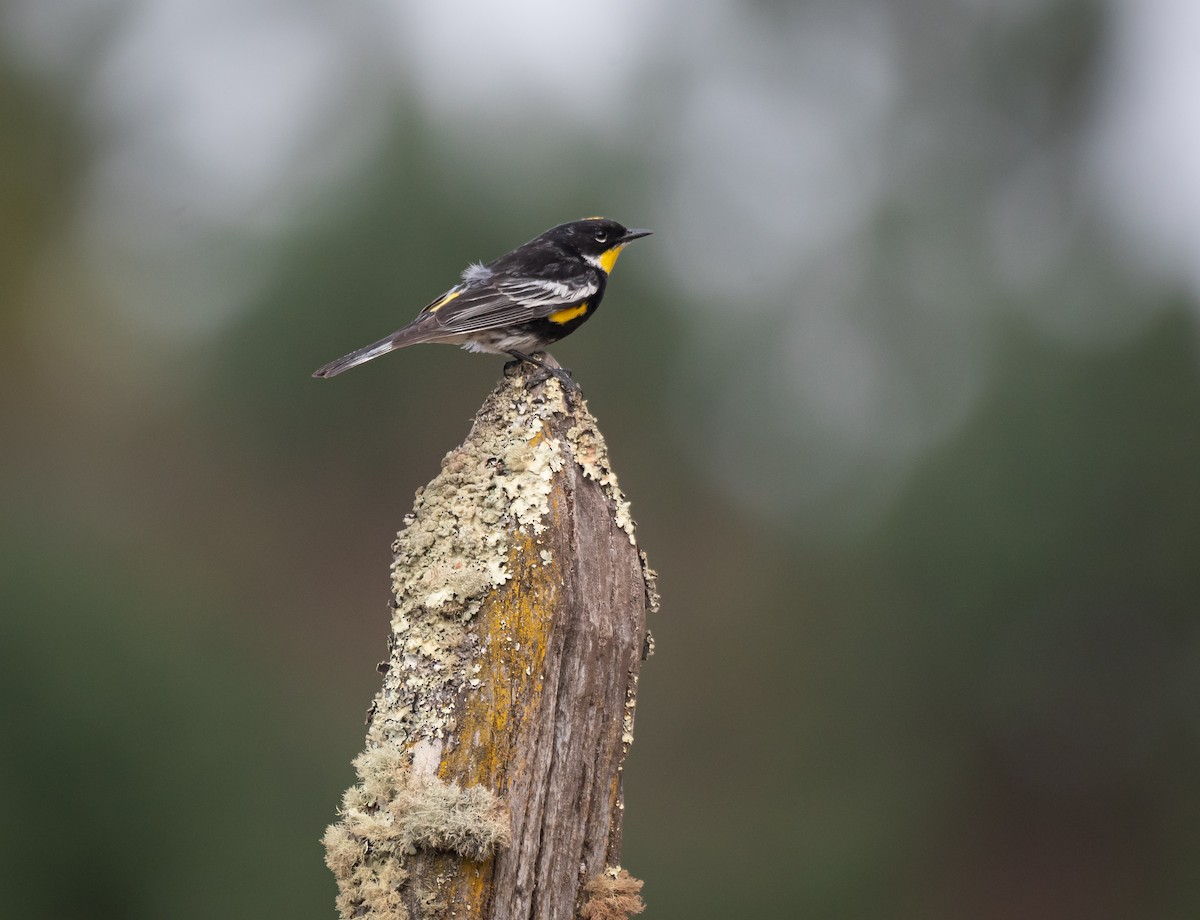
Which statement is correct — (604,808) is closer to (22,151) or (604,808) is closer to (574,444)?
(574,444)

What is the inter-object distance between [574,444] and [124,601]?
17.9 feet

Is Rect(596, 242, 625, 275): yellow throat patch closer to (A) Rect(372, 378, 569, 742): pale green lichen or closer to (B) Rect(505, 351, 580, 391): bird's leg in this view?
(B) Rect(505, 351, 580, 391): bird's leg

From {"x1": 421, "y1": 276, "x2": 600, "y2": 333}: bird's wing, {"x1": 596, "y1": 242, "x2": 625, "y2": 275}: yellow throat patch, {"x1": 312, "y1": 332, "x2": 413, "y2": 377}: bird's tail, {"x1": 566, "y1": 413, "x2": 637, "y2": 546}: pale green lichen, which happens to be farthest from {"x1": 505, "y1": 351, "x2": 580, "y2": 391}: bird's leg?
{"x1": 596, "y1": 242, "x2": 625, "y2": 275}: yellow throat patch

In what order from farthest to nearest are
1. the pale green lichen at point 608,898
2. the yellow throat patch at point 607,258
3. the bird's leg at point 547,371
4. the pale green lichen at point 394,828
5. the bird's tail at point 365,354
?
the yellow throat patch at point 607,258 → the bird's tail at point 365,354 → the bird's leg at point 547,371 → the pale green lichen at point 608,898 → the pale green lichen at point 394,828

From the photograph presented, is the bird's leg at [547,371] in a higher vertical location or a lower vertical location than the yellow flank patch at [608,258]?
lower

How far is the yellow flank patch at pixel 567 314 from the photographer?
4894 mm

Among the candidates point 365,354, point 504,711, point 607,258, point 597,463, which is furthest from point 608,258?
point 504,711

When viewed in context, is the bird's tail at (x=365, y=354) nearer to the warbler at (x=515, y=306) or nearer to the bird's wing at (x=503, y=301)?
the warbler at (x=515, y=306)

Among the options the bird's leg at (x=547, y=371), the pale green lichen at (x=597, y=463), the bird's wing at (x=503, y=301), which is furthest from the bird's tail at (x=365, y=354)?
the pale green lichen at (x=597, y=463)

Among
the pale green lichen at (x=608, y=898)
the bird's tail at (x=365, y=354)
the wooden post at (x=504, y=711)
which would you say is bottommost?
the pale green lichen at (x=608, y=898)

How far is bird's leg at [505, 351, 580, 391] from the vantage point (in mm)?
3801

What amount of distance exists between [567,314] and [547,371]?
3.47 ft

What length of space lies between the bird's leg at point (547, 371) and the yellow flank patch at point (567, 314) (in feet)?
1.32

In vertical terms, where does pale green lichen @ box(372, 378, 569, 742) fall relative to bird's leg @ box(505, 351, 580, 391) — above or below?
below
